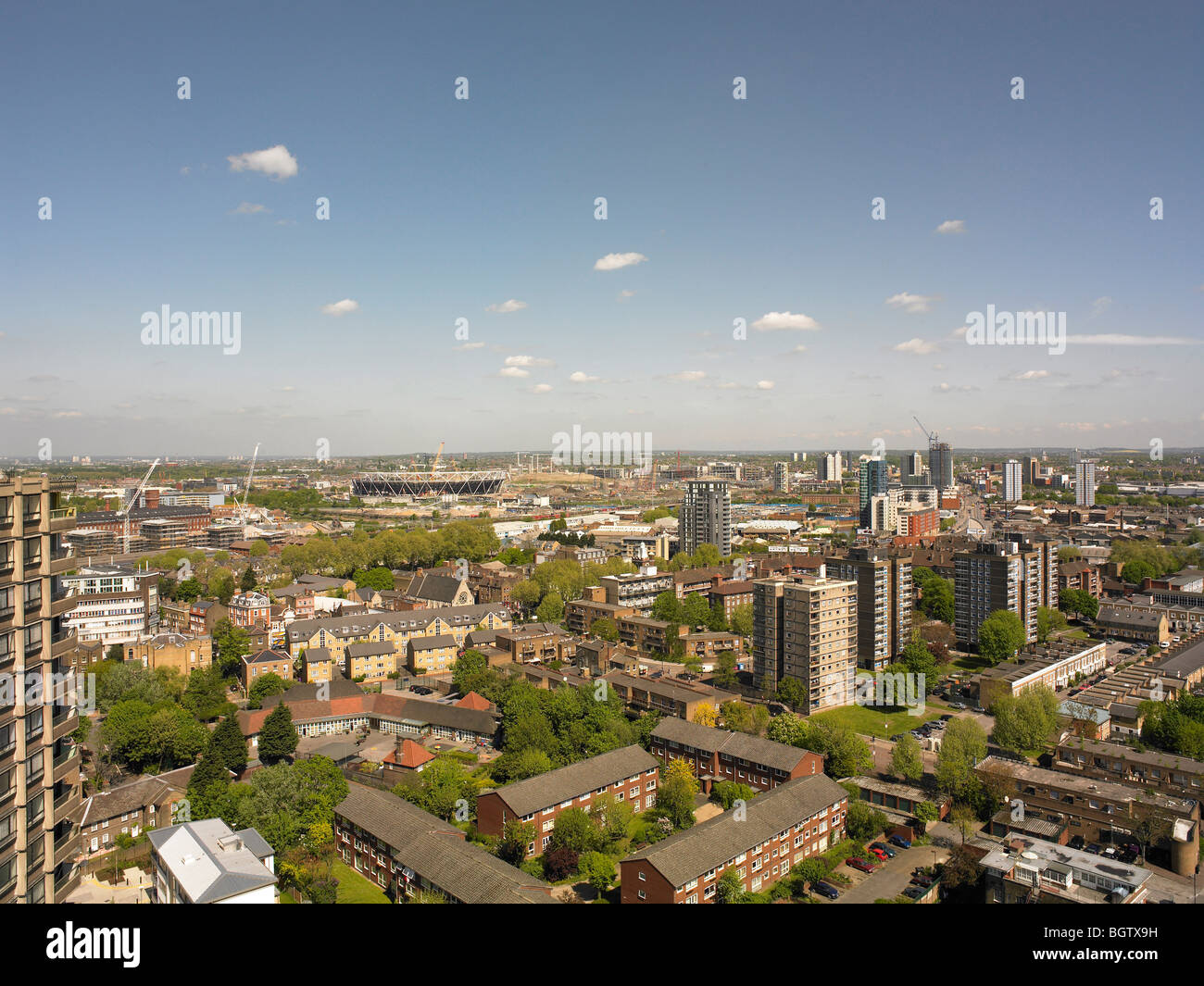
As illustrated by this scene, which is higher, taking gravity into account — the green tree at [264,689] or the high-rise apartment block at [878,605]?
the high-rise apartment block at [878,605]

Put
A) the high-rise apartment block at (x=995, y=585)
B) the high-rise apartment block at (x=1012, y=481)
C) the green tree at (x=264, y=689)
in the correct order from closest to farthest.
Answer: the green tree at (x=264, y=689) → the high-rise apartment block at (x=995, y=585) → the high-rise apartment block at (x=1012, y=481)

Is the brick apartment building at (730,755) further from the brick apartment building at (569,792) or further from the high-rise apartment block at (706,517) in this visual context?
the high-rise apartment block at (706,517)

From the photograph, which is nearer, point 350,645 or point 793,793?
point 793,793

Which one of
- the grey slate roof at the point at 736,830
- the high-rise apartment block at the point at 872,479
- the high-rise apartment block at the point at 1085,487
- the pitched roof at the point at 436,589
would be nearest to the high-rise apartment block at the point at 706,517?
the pitched roof at the point at 436,589

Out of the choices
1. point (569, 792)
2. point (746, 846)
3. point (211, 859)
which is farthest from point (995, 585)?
point (211, 859)

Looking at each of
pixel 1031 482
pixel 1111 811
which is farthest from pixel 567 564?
pixel 1031 482
